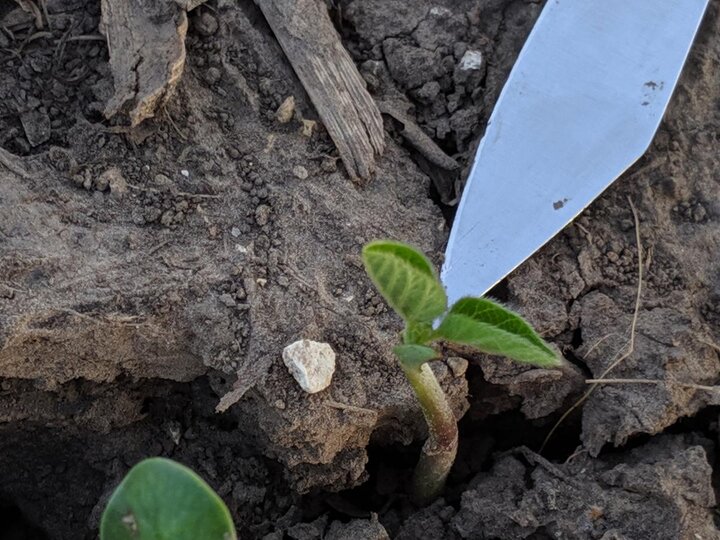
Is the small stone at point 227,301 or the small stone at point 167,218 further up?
the small stone at point 167,218

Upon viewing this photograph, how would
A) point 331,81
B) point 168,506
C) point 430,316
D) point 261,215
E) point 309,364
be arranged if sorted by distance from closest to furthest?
point 168,506 → point 430,316 → point 309,364 → point 261,215 → point 331,81

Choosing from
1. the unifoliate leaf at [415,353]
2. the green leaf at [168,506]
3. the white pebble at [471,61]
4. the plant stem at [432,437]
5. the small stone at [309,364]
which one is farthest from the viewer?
the white pebble at [471,61]

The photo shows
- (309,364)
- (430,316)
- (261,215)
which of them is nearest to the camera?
(430,316)

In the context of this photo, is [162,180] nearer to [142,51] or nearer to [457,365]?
[142,51]

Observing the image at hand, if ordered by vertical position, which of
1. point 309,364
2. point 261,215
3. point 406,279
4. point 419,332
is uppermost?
point 406,279

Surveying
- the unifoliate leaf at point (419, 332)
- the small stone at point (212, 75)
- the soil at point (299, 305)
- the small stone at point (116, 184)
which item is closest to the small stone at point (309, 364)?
the soil at point (299, 305)

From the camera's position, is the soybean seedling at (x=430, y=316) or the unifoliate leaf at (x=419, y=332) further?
the unifoliate leaf at (x=419, y=332)

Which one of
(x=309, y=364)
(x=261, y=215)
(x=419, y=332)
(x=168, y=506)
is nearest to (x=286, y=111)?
(x=261, y=215)

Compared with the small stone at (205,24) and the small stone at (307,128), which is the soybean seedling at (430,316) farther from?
the small stone at (205,24)
